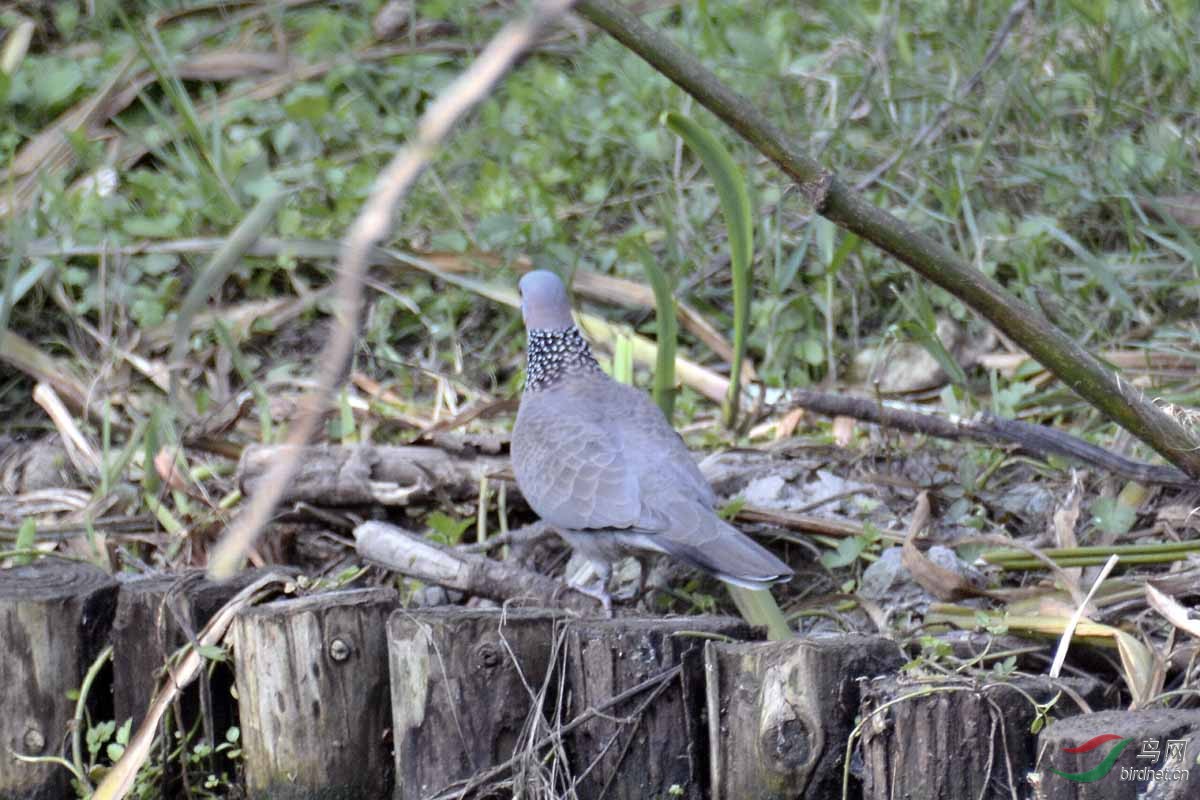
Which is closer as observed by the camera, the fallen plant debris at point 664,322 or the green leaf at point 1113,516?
the fallen plant debris at point 664,322

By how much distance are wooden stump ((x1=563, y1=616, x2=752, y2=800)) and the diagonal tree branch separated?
706 millimetres

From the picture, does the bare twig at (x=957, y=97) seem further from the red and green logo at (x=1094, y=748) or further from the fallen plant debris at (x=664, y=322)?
the red and green logo at (x=1094, y=748)

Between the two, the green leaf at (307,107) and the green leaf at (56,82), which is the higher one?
the green leaf at (56,82)

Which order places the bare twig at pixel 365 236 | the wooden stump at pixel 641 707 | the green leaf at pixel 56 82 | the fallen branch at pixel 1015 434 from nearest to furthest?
the bare twig at pixel 365 236 → the wooden stump at pixel 641 707 → the fallen branch at pixel 1015 434 → the green leaf at pixel 56 82

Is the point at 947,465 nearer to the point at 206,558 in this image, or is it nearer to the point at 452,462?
the point at 452,462

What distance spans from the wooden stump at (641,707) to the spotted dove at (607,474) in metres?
0.37

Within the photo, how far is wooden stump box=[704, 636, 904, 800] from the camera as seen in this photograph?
2182 millimetres

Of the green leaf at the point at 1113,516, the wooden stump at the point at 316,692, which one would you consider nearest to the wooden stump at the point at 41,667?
the wooden stump at the point at 316,692

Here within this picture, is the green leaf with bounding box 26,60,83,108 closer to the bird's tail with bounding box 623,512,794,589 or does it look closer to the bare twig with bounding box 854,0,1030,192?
the bare twig with bounding box 854,0,1030,192

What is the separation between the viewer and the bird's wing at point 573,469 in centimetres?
289

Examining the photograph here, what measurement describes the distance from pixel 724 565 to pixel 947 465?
41.1 inches

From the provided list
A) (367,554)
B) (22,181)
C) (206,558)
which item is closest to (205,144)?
(22,181)

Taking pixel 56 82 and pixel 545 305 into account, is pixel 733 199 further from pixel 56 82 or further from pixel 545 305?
pixel 56 82

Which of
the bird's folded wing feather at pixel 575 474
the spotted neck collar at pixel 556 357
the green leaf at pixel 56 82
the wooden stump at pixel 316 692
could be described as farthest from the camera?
the green leaf at pixel 56 82
